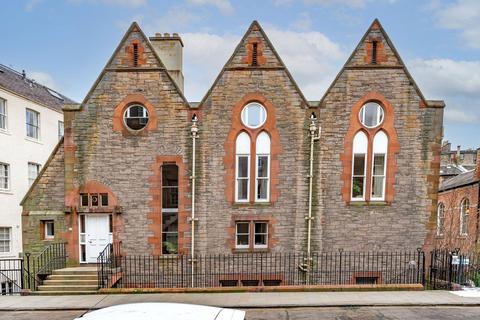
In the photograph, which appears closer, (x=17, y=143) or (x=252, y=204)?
(x=252, y=204)

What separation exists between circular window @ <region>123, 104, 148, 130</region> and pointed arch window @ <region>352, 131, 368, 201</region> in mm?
9234

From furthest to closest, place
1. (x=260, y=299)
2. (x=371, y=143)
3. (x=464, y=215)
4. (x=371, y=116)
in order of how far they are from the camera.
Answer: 1. (x=464, y=215)
2. (x=371, y=116)
3. (x=371, y=143)
4. (x=260, y=299)

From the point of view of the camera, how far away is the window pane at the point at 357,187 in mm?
12763

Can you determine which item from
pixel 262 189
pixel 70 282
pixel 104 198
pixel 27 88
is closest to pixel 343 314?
pixel 262 189

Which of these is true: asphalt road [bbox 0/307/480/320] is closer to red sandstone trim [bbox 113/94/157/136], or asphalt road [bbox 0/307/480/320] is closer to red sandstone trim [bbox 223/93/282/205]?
red sandstone trim [bbox 223/93/282/205]

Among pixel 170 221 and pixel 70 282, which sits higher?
pixel 170 221

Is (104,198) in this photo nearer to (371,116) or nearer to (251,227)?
(251,227)

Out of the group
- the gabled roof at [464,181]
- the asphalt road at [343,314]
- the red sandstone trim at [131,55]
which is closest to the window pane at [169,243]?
the asphalt road at [343,314]

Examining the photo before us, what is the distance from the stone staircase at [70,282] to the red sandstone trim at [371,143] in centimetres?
1064

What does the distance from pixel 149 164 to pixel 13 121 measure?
1175 cm

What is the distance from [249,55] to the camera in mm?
12609

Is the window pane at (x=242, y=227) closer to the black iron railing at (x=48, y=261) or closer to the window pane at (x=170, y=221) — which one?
the window pane at (x=170, y=221)

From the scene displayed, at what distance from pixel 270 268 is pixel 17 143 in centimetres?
1741

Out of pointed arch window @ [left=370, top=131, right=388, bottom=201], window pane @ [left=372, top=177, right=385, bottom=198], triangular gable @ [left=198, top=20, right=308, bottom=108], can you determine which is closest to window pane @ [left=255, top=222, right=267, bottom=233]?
pointed arch window @ [left=370, top=131, right=388, bottom=201]
